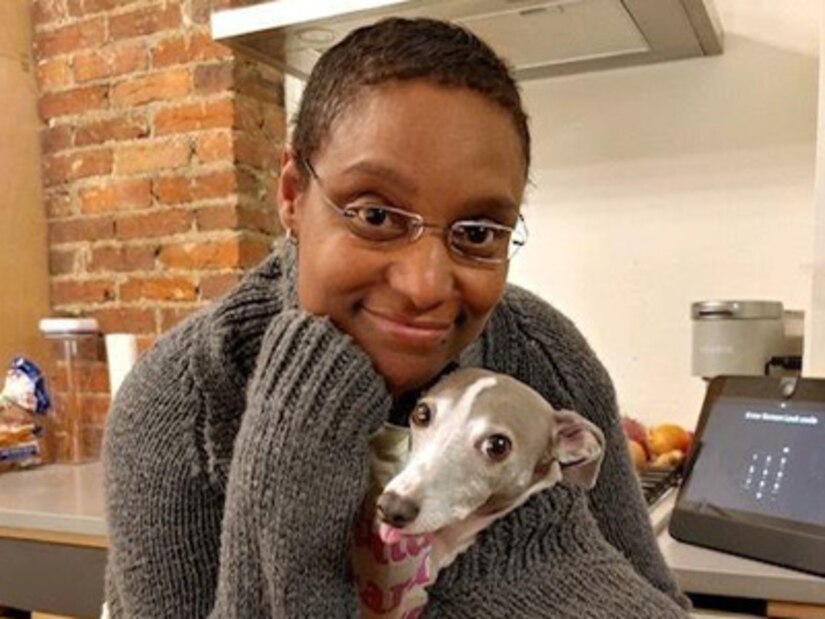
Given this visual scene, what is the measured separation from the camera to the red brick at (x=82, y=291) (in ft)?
6.35

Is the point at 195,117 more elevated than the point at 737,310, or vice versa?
the point at 195,117

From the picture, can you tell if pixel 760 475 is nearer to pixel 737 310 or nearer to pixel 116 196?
pixel 737 310

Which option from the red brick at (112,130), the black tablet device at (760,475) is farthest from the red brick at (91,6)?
the black tablet device at (760,475)

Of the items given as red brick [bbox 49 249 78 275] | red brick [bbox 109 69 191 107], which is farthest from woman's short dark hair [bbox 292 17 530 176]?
red brick [bbox 49 249 78 275]

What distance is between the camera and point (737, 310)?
1.40 m

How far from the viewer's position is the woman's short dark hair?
581 millimetres

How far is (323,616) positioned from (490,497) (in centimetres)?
14

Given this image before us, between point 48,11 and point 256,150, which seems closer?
point 256,150

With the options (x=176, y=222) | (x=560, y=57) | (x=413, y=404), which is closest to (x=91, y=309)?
(x=176, y=222)

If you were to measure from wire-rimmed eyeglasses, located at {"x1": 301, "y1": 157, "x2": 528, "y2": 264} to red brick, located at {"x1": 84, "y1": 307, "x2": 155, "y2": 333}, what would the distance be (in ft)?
4.57

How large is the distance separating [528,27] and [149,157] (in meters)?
0.89

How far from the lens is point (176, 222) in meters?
1.84

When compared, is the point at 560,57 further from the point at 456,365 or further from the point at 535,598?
the point at 535,598

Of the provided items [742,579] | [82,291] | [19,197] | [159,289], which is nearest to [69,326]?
[82,291]
